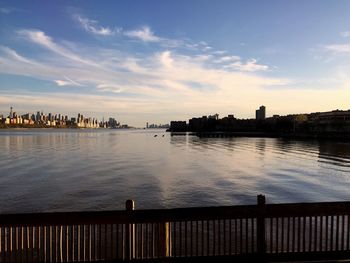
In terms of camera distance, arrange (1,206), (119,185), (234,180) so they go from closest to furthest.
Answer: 1. (1,206)
2. (119,185)
3. (234,180)

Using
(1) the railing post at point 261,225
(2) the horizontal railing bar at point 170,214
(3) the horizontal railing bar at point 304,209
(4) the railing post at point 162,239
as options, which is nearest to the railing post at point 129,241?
(2) the horizontal railing bar at point 170,214

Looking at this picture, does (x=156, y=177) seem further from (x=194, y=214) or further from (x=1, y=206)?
(x=194, y=214)

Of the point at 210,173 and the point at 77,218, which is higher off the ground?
the point at 77,218

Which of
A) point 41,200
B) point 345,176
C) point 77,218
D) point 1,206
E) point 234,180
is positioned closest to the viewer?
point 77,218

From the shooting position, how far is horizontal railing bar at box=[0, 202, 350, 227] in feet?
26.7

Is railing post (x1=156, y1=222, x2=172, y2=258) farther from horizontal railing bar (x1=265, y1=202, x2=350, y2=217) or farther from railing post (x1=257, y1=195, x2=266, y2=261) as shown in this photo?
horizontal railing bar (x1=265, y1=202, x2=350, y2=217)

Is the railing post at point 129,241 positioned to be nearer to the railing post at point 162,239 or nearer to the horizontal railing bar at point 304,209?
the railing post at point 162,239

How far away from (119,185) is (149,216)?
2810 cm

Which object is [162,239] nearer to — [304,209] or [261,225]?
[261,225]

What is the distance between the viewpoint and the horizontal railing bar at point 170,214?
8.12 meters

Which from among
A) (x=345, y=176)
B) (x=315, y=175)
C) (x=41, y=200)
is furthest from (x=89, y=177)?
(x=345, y=176)

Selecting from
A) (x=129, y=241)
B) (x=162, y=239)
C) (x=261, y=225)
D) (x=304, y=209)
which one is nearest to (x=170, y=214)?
(x=162, y=239)

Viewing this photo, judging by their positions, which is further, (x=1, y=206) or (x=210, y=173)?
(x=210, y=173)

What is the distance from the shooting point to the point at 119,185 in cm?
3581
